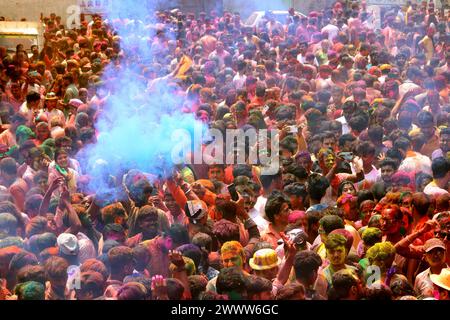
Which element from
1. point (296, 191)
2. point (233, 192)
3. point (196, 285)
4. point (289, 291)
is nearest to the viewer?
point (289, 291)

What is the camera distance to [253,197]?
6.91 metres

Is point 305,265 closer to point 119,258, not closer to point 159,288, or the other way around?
point 159,288

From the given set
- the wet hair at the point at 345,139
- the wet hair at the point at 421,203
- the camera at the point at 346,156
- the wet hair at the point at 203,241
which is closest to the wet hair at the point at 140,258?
the wet hair at the point at 203,241

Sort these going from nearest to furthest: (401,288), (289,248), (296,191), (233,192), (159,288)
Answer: (159,288), (401,288), (289,248), (296,191), (233,192)

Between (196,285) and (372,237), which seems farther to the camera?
(372,237)

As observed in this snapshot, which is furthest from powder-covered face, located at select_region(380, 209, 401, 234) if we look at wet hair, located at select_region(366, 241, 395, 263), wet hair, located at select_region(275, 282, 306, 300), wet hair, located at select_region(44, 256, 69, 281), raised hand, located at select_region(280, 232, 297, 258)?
wet hair, located at select_region(44, 256, 69, 281)

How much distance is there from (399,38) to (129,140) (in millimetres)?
7248

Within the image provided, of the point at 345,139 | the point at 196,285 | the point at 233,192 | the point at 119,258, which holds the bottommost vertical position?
the point at 196,285

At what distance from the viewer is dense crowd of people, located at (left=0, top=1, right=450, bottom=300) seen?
5320mm

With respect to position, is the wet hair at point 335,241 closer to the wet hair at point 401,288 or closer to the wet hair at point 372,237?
the wet hair at point 372,237

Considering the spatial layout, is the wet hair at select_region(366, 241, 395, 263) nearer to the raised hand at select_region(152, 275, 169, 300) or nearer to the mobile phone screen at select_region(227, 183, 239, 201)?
the raised hand at select_region(152, 275, 169, 300)

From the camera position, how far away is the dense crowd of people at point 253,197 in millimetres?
5320

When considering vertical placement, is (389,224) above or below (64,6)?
below

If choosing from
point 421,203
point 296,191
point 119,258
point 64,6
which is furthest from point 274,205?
point 64,6
